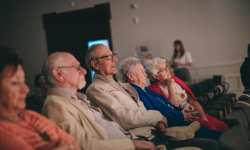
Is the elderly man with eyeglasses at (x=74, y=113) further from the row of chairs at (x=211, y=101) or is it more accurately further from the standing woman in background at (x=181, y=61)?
the standing woman in background at (x=181, y=61)

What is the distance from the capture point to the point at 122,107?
6.40 feet

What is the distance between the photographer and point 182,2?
674 cm

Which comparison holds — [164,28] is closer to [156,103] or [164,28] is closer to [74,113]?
[156,103]

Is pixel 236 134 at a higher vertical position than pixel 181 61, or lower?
higher

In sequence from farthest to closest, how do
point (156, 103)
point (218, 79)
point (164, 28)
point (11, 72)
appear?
point (164, 28), point (218, 79), point (156, 103), point (11, 72)

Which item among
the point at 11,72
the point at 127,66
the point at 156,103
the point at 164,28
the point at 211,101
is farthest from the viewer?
the point at 164,28

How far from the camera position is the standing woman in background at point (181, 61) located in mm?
6277

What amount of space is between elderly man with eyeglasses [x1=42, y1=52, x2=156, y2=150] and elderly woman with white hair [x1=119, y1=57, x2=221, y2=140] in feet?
2.30

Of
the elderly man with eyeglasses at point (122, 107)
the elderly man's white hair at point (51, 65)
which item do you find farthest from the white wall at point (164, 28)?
the elderly man's white hair at point (51, 65)

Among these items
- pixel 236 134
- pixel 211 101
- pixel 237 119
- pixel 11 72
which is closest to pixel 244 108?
pixel 237 119

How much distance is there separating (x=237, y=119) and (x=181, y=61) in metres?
5.10

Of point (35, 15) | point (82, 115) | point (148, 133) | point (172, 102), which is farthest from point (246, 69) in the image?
point (35, 15)

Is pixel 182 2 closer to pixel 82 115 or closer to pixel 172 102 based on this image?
pixel 172 102

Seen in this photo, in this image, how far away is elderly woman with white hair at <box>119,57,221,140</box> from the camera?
7.54 feet
